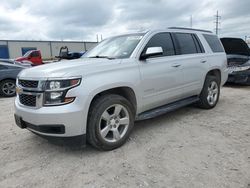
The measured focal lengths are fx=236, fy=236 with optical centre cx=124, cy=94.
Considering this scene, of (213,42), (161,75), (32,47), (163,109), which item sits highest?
(32,47)

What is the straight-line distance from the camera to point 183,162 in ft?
10.2

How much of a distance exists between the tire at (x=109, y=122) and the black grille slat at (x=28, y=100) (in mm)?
770

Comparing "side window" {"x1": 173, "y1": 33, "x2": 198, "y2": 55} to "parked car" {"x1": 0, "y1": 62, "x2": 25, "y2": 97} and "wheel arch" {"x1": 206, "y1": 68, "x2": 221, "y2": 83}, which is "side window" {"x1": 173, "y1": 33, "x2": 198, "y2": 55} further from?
"parked car" {"x1": 0, "y1": 62, "x2": 25, "y2": 97}

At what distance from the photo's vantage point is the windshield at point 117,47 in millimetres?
3973

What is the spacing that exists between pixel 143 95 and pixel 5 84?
20.7 feet

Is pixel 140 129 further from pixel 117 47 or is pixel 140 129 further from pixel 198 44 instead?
pixel 198 44

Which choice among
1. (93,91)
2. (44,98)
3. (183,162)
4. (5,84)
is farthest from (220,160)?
(5,84)

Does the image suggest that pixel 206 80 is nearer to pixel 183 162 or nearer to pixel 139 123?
pixel 139 123

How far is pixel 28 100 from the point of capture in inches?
129

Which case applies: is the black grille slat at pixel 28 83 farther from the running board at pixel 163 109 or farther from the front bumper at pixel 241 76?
the front bumper at pixel 241 76

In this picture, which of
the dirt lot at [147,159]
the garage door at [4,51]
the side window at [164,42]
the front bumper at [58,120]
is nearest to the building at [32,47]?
the garage door at [4,51]

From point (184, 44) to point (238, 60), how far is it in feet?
16.8

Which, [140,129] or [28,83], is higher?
[28,83]

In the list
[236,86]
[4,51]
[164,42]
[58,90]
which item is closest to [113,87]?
[58,90]
